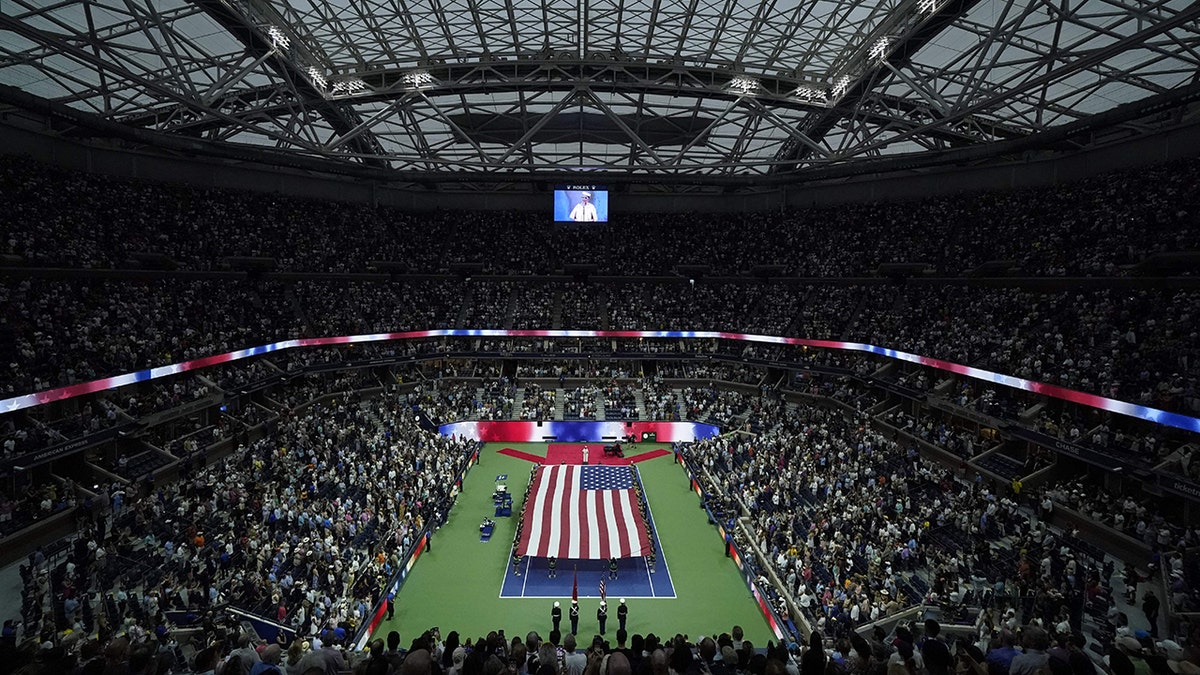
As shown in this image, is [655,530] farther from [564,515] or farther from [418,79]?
[418,79]

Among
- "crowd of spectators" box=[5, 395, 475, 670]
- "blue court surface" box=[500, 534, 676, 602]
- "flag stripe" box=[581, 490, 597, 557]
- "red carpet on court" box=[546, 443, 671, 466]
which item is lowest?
"blue court surface" box=[500, 534, 676, 602]

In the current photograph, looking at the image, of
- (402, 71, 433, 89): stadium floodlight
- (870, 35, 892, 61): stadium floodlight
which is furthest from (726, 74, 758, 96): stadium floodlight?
(402, 71, 433, 89): stadium floodlight

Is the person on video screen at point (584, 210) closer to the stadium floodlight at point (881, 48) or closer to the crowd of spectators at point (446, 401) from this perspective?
the crowd of spectators at point (446, 401)

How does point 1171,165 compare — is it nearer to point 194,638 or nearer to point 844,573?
point 844,573

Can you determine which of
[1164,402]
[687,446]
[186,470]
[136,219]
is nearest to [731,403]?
[687,446]

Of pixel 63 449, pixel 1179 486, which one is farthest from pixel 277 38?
pixel 1179 486

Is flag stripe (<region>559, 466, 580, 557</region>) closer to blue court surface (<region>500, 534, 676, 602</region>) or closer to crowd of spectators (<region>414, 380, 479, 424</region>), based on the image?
blue court surface (<region>500, 534, 676, 602</region>)
